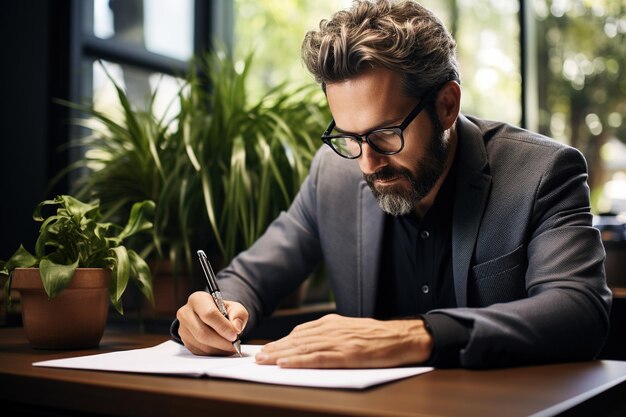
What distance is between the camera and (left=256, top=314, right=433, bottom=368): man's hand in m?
1.15

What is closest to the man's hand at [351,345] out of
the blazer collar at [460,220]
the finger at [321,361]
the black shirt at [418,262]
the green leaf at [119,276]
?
the finger at [321,361]

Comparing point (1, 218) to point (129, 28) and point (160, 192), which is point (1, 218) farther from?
point (129, 28)

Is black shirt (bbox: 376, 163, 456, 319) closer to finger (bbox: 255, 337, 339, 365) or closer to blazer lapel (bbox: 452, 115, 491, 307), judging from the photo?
blazer lapel (bbox: 452, 115, 491, 307)

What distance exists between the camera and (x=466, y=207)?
171 centimetres

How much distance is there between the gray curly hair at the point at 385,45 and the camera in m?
1.64

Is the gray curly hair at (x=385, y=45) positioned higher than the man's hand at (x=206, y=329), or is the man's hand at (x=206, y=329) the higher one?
the gray curly hair at (x=385, y=45)

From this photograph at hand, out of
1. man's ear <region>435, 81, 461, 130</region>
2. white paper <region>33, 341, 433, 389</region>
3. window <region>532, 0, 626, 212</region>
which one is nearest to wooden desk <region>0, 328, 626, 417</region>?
white paper <region>33, 341, 433, 389</region>

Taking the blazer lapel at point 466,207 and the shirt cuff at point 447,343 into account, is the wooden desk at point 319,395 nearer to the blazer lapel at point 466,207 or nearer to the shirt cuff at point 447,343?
the shirt cuff at point 447,343

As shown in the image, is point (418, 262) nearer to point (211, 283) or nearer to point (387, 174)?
point (387, 174)

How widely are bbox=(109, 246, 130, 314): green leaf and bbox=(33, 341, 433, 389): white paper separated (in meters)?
0.11

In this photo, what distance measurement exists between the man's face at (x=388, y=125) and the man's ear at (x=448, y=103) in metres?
0.04

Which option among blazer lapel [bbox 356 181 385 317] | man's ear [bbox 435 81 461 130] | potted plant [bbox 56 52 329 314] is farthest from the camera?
potted plant [bbox 56 52 329 314]

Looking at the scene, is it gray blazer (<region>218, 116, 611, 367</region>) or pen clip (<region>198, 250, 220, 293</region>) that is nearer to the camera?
gray blazer (<region>218, 116, 611, 367</region>)

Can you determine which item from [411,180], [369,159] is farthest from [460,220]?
[369,159]
